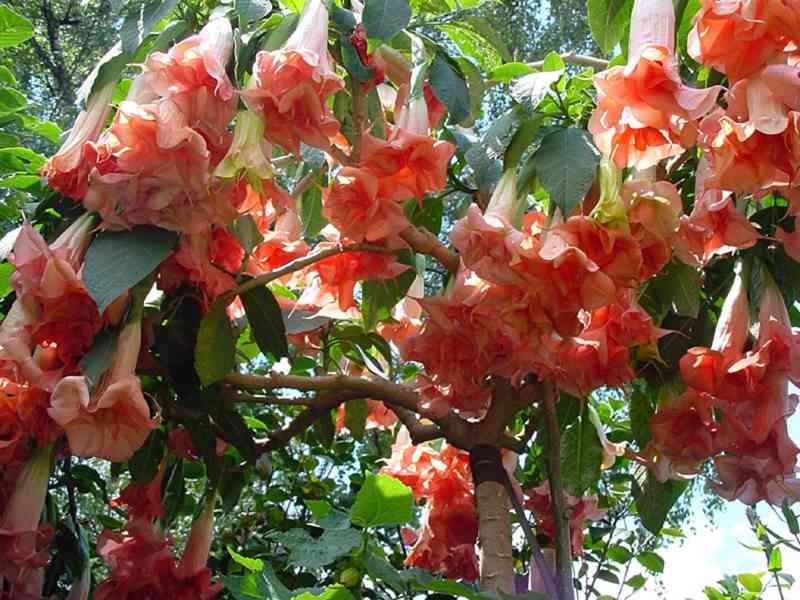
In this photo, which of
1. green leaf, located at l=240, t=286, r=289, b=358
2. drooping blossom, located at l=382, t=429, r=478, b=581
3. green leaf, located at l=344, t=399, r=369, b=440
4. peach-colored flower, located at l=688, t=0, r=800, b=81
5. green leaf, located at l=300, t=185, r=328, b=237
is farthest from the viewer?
green leaf, located at l=344, t=399, r=369, b=440

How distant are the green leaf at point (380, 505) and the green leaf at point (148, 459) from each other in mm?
780

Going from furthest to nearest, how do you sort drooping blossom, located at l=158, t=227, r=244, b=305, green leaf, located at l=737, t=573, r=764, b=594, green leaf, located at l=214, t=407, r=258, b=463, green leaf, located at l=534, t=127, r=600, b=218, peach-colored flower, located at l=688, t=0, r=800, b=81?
green leaf, located at l=737, t=573, r=764, b=594, green leaf, located at l=214, t=407, r=258, b=463, drooping blossom, located at l=158, t=227, r=244, b=305, green leaf, located at l=534, t=127, r=600, b=218, peach-colored flower, located at l=688, t=0, r=800, b=81

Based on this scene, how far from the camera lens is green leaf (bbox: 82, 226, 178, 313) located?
1106 millimetres

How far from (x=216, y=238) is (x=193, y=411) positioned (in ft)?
1.13

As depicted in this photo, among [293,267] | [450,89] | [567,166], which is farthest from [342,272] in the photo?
[567,166]

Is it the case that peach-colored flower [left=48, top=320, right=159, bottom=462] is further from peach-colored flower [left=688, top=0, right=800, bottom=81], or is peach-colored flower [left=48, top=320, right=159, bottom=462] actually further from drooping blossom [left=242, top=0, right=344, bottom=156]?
peach-colored flower [left=688, top=0, right=800, bottom=81]

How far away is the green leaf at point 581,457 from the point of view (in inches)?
68.9

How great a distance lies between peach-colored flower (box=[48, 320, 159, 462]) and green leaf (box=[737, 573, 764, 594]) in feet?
5.46

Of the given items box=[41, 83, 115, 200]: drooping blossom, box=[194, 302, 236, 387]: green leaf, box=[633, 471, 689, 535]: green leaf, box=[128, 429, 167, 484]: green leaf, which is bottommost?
box=[633, 471, 689, 535]: green leaf

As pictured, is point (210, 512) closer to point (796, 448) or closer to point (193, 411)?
point (193, 411)

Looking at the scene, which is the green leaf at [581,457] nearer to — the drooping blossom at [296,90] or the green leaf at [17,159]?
the drooping blossom at [296,90]

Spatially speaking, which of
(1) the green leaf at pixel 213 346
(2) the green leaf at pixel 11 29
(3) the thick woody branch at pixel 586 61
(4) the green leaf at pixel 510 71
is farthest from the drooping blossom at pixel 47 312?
(3) the thick woody branch at pixel 586 61

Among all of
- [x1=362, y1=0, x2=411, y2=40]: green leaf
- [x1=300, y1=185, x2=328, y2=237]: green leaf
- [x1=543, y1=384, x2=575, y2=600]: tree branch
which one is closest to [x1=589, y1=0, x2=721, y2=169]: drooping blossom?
[x1=362, y1=0, x2=411, y2=40]: green leaf

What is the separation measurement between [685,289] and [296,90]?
2.16 ft
